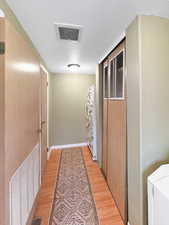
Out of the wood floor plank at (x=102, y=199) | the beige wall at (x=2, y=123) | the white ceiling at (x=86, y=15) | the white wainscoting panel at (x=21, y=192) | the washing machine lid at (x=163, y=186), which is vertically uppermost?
the white ceiling at (x=86, y=15)

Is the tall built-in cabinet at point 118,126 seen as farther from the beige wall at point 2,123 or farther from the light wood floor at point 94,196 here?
the beige wall at point 2,123

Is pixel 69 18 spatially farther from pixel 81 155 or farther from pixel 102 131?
pixel 81 155

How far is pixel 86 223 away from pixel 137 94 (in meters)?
1.54

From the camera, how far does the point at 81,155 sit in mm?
3623

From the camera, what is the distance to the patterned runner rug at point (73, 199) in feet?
5.41

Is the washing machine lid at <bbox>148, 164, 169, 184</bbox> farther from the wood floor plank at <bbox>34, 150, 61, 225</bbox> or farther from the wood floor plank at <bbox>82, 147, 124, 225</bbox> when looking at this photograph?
the wood floor plank at <bbox>34, 150, 61, 225</bbox>

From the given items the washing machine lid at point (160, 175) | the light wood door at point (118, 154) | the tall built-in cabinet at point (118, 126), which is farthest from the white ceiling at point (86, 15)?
the washing machine lid at point (160, 175)

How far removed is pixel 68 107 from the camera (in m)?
4.19

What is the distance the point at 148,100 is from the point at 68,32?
3.98 feet

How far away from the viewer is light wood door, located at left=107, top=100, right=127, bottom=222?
167cm

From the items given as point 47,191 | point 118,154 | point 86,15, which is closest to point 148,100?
point 118,154

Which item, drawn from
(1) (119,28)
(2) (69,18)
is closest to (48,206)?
(2) (69,18)

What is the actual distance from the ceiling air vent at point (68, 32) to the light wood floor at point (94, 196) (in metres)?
2.23

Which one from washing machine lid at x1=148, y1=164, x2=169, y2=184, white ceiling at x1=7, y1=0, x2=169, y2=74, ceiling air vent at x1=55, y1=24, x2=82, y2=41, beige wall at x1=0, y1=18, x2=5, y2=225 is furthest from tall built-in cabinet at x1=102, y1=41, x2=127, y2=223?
beige wall at x1=0, y1=18, x2=5, y2=225
